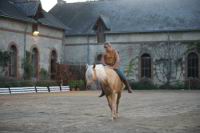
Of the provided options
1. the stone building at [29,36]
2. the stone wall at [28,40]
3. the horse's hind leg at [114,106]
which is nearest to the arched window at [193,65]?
the stone building at [29,36]

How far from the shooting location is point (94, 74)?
12938 mm

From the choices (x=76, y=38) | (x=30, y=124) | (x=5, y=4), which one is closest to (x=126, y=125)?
(x=30, y=124)

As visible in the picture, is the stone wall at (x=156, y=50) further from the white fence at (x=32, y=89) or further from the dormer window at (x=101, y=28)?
the white fence at (x=32, y=89)

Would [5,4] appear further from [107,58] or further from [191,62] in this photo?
[107,58]

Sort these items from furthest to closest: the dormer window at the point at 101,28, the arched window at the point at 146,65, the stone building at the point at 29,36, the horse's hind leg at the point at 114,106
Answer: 1. the dormer window at the point at 101,28
2. the arched window at the point at 146,65
3. the stone building at the point at 29,36
4. the horse's hind leg at the point at 114,106

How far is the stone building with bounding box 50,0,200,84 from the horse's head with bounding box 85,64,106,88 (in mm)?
28681

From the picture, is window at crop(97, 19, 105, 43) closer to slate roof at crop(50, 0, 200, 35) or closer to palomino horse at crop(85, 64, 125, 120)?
slate roof at crop(50, 0, 200, 35)

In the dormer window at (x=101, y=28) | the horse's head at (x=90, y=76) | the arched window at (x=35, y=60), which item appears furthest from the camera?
the dormer window at (x=101, y=28)

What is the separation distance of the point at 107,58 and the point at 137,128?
349cm

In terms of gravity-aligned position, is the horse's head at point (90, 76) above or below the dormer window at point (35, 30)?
below

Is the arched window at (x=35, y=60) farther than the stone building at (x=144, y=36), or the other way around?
the stone building at (x=144, y=36)

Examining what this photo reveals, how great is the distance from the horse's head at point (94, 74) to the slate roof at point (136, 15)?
94.6 feet

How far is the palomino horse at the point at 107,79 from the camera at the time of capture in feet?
42.3

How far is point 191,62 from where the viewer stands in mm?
41250
